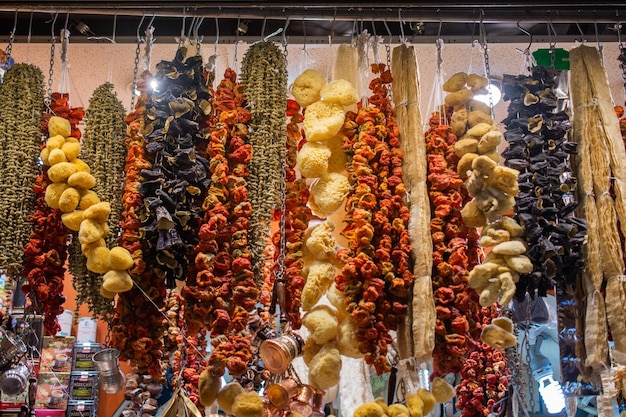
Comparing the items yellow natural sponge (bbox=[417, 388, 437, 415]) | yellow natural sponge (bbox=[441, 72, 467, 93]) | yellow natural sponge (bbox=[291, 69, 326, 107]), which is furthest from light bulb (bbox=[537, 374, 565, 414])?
yellow natural sponge (bbox=[291, 69, 326, 107])

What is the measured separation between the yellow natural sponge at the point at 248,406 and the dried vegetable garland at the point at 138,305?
0.94 ft

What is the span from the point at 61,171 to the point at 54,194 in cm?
8

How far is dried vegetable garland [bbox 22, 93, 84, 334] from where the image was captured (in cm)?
217

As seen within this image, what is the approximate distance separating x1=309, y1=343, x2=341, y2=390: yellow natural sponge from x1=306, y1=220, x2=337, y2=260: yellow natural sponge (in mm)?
280

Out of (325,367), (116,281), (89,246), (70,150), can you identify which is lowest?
(325,367)

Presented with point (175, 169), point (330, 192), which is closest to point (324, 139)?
point (330, 192)

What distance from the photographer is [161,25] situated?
2.60 meters

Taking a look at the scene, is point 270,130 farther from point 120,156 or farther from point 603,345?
point 603,345

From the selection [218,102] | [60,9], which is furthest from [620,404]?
[60,9]

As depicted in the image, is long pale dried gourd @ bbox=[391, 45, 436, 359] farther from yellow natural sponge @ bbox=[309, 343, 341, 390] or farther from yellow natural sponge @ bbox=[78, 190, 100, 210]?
yellow natural sponge @ bbox=[78, 190, 100, 210]

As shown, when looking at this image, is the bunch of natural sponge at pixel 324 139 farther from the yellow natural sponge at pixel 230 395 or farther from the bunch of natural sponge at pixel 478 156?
the yellow natural sponge at pixel 230 395

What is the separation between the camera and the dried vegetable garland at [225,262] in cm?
197

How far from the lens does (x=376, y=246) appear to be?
81.0 inches

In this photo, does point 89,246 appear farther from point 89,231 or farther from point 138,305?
point 138,305
